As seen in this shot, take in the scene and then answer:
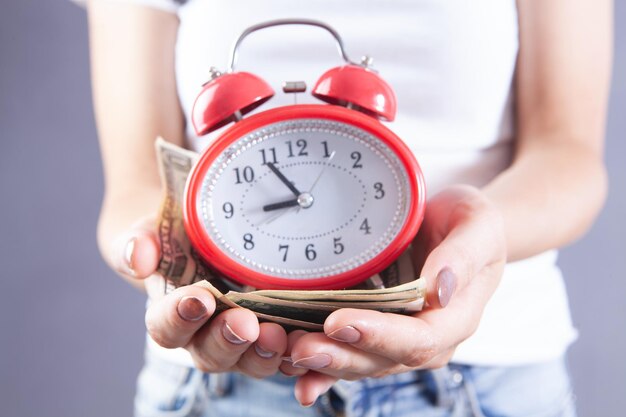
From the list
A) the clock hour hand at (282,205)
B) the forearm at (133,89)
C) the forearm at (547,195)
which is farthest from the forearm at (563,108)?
the forearm at (133,89)

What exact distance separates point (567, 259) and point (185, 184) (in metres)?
0.74

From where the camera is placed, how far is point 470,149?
3.00 ft

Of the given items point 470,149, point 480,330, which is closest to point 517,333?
point 480,330

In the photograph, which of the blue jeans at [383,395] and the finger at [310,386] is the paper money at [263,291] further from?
the blue jeans at [383,395]

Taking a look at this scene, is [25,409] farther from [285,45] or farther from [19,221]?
[285,45]

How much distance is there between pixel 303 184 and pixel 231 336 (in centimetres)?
20

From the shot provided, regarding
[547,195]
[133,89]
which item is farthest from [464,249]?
[133,89]

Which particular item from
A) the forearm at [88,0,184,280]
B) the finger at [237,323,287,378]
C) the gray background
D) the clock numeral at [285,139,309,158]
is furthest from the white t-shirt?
the gray background

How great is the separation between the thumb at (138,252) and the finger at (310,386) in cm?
18

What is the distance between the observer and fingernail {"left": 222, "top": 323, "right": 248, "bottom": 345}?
576 millimetres

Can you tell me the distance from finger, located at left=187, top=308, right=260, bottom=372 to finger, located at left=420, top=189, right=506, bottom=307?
0.50ft

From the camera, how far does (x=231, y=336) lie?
58 centimetres

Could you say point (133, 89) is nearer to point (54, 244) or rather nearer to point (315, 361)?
point (54, 244)

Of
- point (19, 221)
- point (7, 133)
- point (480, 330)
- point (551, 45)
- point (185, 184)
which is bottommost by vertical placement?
point (19, 221)
